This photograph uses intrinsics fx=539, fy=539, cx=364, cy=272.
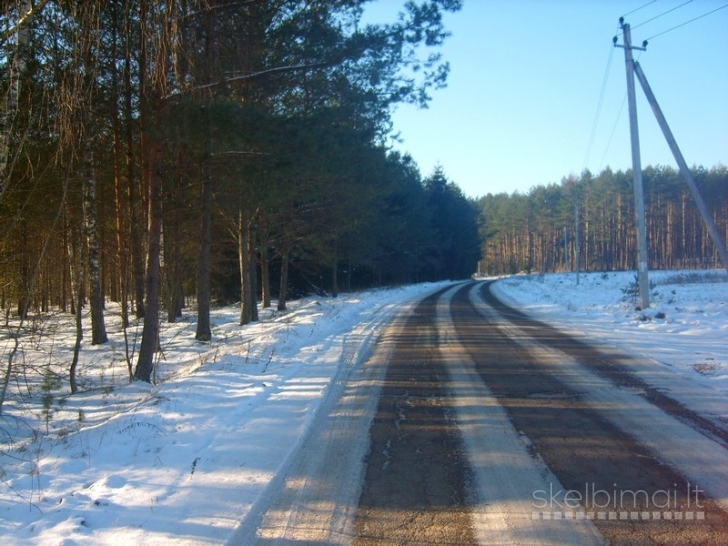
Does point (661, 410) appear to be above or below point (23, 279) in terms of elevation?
below

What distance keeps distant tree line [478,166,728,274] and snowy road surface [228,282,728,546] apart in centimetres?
6128

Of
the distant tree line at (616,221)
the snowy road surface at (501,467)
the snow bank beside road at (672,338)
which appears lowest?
the snowy road surface at (501,467)

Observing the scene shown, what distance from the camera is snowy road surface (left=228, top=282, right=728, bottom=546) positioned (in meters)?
3.81

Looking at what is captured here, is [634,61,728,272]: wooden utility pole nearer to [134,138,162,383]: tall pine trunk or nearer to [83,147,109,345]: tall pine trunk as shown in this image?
[134,138,162,383]: tall pine trunk

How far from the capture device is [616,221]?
276ft

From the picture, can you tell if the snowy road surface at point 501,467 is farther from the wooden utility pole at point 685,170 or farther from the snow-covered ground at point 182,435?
the wooden utility pole at point 685,170

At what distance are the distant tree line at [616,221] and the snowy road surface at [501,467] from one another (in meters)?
61.3

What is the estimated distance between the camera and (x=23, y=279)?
465 inches

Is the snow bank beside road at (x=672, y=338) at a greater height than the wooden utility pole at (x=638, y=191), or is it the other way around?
the wooden utility pole at (x=638, y=191)

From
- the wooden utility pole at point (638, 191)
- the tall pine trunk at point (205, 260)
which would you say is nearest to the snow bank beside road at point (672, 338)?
the wooden utility pole at point (638, 191)

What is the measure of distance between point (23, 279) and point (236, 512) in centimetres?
1021

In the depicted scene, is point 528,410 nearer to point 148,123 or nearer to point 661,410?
point 661,410

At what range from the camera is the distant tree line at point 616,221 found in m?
75.8

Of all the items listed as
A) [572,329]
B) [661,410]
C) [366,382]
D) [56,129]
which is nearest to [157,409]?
[366,382]
